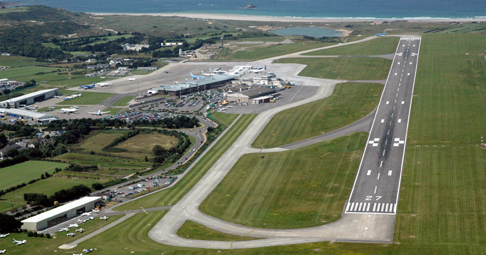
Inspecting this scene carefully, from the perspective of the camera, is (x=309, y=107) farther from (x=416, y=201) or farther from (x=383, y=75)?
(x=416, y=201)

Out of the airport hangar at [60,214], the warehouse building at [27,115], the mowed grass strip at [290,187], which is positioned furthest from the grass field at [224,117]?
the airport hangar at [60,214]

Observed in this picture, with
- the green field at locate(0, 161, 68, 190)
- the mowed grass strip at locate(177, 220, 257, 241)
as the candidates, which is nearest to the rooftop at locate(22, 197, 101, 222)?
the green field at locate(0, 161, 68, 190)

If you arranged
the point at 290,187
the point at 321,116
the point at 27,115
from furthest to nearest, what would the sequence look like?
the point at 27,115
the point at 321,116
the point at 290,187

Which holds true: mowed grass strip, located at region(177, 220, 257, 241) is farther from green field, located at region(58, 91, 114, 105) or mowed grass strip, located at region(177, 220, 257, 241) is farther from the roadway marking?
green field, located at region(58, 91, 114, 105)

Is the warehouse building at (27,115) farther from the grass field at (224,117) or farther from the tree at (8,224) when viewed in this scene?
the tree at (8,224)

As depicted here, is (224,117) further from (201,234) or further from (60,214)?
(201,234)

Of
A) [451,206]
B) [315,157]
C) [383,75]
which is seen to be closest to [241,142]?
[315,157]

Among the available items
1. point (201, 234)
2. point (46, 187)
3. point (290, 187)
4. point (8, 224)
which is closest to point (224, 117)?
point (290, 187)
